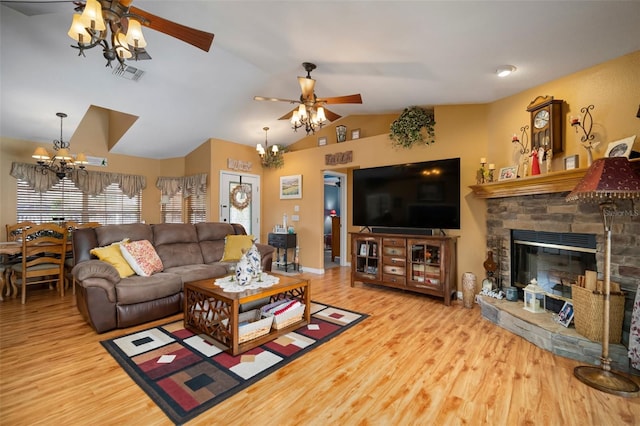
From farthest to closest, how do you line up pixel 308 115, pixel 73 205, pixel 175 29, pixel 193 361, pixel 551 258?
pixel 73 205 → pixel 308 115 → pixel 551 258 → pixel 193 361 → pixel 175 29

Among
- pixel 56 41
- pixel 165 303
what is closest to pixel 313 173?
pixel 165 303

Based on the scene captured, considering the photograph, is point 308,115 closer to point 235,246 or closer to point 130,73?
point 235,246

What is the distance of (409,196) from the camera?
430 cm

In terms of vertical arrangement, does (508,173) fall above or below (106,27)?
below

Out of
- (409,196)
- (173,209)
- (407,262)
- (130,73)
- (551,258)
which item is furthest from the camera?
(173,209)

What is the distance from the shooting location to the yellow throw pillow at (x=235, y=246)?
4301 millimetres

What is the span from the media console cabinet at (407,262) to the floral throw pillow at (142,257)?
9.21 ft

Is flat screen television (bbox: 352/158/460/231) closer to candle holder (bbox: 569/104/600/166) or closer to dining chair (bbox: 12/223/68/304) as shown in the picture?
candle holder (bbox: 569/104/600/166)

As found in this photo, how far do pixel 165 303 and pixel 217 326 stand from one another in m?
0.94

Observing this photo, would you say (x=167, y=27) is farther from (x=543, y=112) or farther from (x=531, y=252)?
(x=531, y=252)

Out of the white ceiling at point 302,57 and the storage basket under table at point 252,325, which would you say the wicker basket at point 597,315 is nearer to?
the white ceiling at point 302,57

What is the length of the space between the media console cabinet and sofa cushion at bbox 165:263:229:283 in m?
2.06

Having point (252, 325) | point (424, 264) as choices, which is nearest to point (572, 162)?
point (424, 264)

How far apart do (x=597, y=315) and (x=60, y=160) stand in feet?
23.8
